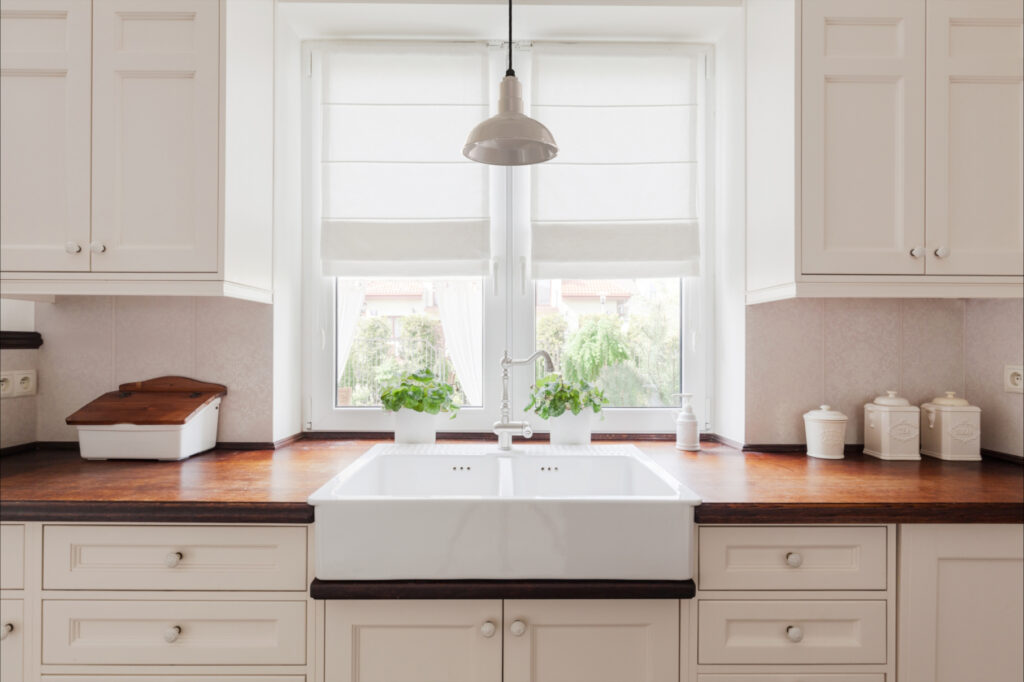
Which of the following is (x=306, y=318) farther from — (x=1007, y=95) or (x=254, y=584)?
(x=1007, y=95)

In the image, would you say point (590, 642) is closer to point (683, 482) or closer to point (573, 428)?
point (683, 482)

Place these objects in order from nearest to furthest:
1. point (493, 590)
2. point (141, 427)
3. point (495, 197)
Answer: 1. point (493, 590)
2. point (141, 427)
3. point (495, 197)

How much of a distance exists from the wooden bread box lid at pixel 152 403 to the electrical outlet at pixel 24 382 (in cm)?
23

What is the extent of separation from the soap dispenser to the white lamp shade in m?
0.97

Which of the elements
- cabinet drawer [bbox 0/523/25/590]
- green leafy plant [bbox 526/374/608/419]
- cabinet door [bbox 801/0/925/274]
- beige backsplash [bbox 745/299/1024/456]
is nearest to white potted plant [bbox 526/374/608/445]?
green leafy plant [bbox 526/374/608/419]

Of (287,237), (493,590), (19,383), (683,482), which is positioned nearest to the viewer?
(493,590)

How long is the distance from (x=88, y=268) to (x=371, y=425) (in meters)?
0.99

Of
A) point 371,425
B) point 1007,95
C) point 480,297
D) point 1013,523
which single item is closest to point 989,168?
point 1007,95

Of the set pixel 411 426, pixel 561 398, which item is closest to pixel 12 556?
pixel 411 426

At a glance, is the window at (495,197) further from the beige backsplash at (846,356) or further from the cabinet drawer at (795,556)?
the cabinet drawer at (795,556)

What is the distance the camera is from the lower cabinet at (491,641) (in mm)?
1284

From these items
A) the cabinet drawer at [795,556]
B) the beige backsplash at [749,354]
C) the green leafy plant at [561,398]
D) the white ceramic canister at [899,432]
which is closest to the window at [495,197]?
the green leafy plant at [561,398]

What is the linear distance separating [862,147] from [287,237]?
1836 mm

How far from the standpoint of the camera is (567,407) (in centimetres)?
195
